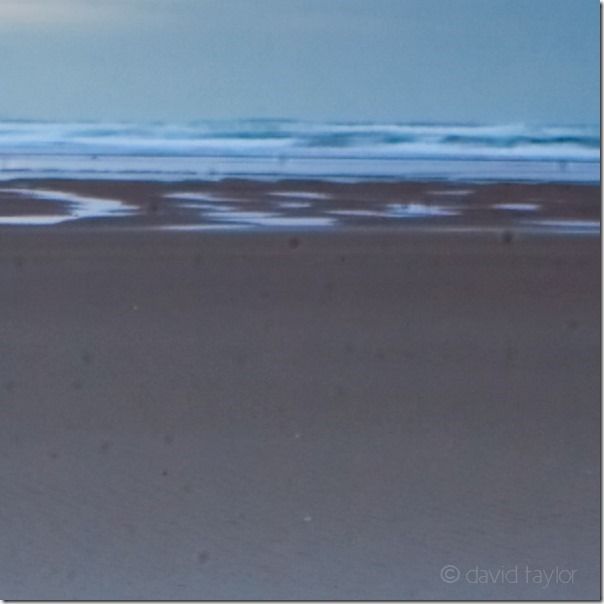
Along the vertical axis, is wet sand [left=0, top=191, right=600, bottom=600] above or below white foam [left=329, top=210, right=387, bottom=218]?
below

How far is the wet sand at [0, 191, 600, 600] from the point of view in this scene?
3.18 m

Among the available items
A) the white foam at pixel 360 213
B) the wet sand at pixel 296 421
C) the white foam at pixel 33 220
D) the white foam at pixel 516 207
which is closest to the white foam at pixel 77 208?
the white foam at pixel 33 220

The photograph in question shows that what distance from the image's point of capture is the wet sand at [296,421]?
3.18 m

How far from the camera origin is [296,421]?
13.4ft

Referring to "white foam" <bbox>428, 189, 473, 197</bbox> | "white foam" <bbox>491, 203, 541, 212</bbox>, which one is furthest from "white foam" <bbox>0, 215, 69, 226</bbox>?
"white foam" <bbox>491, 203, 541, 212</bbox>

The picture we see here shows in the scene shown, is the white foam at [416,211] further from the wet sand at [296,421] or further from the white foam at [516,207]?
the wet sand at [296,421]

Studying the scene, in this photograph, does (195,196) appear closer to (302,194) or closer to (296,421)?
(302,194)

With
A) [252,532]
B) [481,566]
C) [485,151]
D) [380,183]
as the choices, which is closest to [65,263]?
[380,183]

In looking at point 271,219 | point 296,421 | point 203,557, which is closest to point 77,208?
point 271,219

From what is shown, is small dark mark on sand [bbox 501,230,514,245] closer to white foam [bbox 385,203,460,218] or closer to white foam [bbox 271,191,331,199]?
white foam [bbox 385,203,460,218]

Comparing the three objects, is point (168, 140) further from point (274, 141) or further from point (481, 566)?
point (481, 566)

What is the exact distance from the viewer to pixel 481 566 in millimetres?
3154

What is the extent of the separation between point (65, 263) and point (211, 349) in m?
1.65

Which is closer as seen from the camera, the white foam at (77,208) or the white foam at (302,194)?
the white foam at (302,194)
